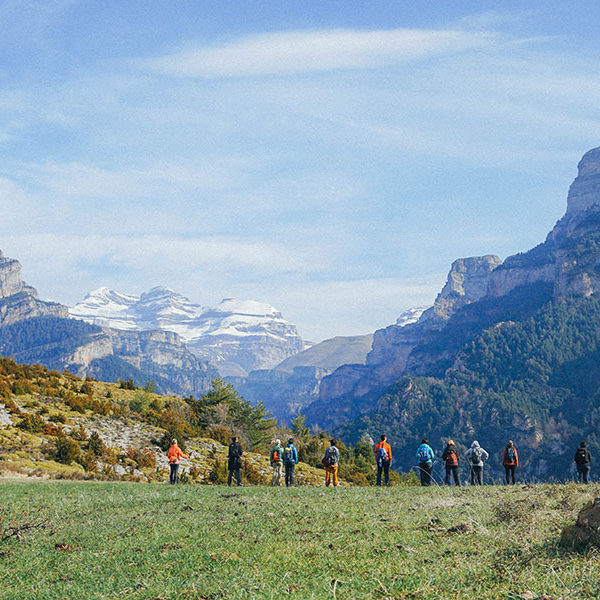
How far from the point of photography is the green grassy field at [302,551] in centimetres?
980

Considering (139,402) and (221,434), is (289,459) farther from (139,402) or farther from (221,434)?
(139,402)

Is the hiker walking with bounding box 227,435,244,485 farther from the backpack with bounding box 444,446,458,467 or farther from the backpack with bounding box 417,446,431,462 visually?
the backpack with bounding box 444,446,458,467

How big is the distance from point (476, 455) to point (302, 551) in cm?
2017

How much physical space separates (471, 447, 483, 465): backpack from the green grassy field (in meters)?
11.8

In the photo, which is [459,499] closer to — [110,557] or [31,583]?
[110,557]

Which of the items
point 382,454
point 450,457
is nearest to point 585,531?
point 450,457

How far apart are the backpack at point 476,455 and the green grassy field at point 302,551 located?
463 inches

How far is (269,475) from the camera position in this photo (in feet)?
146

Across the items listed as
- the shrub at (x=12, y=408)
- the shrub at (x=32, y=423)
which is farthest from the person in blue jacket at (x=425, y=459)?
the shrub at (x=12, y=408)

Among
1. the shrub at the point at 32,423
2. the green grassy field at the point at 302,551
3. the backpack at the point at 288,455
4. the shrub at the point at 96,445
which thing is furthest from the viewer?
the shrub at the point at 32,423

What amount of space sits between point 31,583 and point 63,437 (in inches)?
1308

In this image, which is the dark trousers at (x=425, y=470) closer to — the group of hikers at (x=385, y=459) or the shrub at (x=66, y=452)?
the group of hikers at (x=385, y=459)

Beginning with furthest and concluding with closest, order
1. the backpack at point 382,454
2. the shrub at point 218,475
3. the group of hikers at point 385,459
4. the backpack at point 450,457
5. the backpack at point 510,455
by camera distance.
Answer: the shrub at point 218,475 < the backpack at point 510,455 < the backpack at point 382,454 < the group of hikers at point 385,459 < the backpack at point 450,457

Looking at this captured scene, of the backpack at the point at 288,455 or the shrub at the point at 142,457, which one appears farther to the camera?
the shrub at the point at 142,457
